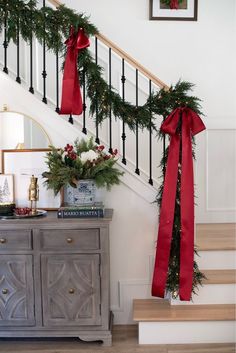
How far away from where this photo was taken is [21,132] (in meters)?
2.56

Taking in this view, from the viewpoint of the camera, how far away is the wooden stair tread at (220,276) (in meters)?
2.43

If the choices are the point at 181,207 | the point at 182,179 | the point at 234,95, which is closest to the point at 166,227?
the point at 181,207

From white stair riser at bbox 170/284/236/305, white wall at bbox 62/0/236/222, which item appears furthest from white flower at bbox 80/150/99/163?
white wall at bbox 62/0/236/222

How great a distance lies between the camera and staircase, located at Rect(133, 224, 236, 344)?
2.30 metres

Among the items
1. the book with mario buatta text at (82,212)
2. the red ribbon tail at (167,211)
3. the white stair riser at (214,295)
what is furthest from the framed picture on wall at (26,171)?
the white stair riser at (214,295)

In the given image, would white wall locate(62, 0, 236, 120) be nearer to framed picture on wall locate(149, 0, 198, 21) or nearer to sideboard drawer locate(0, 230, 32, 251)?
framed picture on wall locate(149, 0, 198, 21)

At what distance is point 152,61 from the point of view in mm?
3654

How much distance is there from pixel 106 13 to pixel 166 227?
2491mm

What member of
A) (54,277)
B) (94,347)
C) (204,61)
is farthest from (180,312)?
(204,61)

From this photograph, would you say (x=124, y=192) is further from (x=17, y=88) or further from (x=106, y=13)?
(x=106, y=13)

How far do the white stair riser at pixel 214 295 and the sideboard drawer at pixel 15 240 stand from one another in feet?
3.64

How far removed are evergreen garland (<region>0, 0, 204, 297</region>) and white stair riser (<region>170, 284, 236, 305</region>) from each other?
84 millimetres

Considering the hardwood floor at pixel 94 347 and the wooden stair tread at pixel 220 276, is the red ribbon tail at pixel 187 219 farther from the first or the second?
the hardwood floor at pixel 94 347

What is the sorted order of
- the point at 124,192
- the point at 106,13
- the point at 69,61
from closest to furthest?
the point at 69,61 → the point at 124,192 → the point at 106,13
